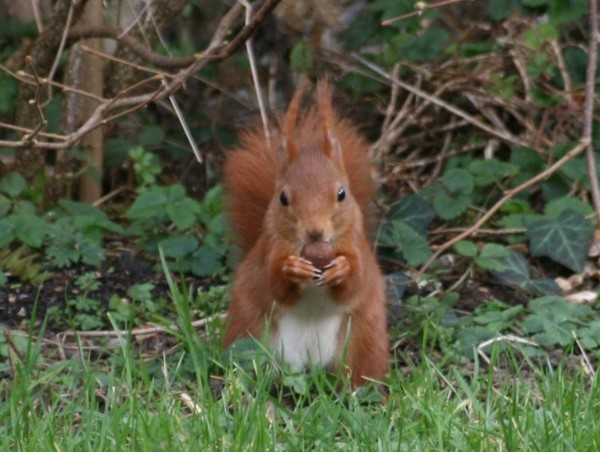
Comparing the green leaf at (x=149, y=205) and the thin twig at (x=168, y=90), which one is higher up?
the thin twig at (x=168, y=90)

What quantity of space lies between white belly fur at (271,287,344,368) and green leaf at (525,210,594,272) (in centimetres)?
107

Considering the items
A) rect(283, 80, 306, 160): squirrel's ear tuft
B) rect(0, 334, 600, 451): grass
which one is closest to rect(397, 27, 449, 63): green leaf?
rect(283, 80, 306, 160): squirrel's ear tuft

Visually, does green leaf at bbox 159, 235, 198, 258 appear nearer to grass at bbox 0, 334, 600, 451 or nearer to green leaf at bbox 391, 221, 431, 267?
green leaf at bbox 391, 221, 431, 267

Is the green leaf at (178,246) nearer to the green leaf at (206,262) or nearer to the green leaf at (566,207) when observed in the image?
the green leaf at (206,262)

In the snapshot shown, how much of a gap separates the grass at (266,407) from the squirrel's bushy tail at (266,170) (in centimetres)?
32

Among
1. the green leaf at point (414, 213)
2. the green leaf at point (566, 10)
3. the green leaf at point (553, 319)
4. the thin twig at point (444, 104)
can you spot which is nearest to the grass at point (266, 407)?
the green leaf at point (553, 319)

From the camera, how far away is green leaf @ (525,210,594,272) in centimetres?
389

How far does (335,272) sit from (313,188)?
0.21 metres

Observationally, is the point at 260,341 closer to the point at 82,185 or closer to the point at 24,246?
the point at 24,246

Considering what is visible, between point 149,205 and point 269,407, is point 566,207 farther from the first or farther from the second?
point 269,407

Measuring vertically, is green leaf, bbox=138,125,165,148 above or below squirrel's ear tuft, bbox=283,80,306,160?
below

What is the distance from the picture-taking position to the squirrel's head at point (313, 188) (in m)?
3.01

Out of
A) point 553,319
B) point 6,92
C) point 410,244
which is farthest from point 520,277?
point 6,92

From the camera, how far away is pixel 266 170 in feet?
10.9
